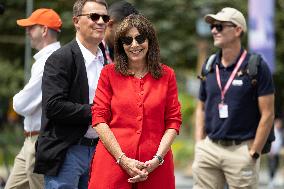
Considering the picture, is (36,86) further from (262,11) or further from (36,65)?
(262,11)

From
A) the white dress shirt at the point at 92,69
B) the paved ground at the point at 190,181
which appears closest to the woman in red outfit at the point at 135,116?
the white dress shirt at the point at 92,69

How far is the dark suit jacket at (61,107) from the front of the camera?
5938 mm

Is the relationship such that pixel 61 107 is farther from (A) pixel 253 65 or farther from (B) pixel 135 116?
(A) pixel 253 65

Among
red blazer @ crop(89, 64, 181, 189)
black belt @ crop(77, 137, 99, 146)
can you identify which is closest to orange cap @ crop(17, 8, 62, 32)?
black belt @ crop(77, 137, 99, 146)

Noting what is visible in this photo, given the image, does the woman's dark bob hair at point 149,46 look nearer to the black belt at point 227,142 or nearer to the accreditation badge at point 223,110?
the accreditation badge at point 223,110

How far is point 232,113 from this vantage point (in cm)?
738

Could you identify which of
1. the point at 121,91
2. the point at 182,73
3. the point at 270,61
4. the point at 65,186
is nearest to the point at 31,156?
the point at 65,186

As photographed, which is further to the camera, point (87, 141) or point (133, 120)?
point (87, 141)

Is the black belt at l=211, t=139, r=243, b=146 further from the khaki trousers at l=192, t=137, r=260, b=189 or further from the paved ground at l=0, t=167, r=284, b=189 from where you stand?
the paved ground at l=0, t=167, r=284, b=189

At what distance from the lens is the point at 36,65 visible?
22.7 ft

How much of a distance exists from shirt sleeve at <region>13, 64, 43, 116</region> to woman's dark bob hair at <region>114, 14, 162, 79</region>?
128 centimetres

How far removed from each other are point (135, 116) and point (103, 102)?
0.77ft

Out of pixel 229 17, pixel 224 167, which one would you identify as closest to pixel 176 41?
pixel 229 17

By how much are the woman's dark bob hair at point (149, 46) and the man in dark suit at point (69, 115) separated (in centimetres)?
47
